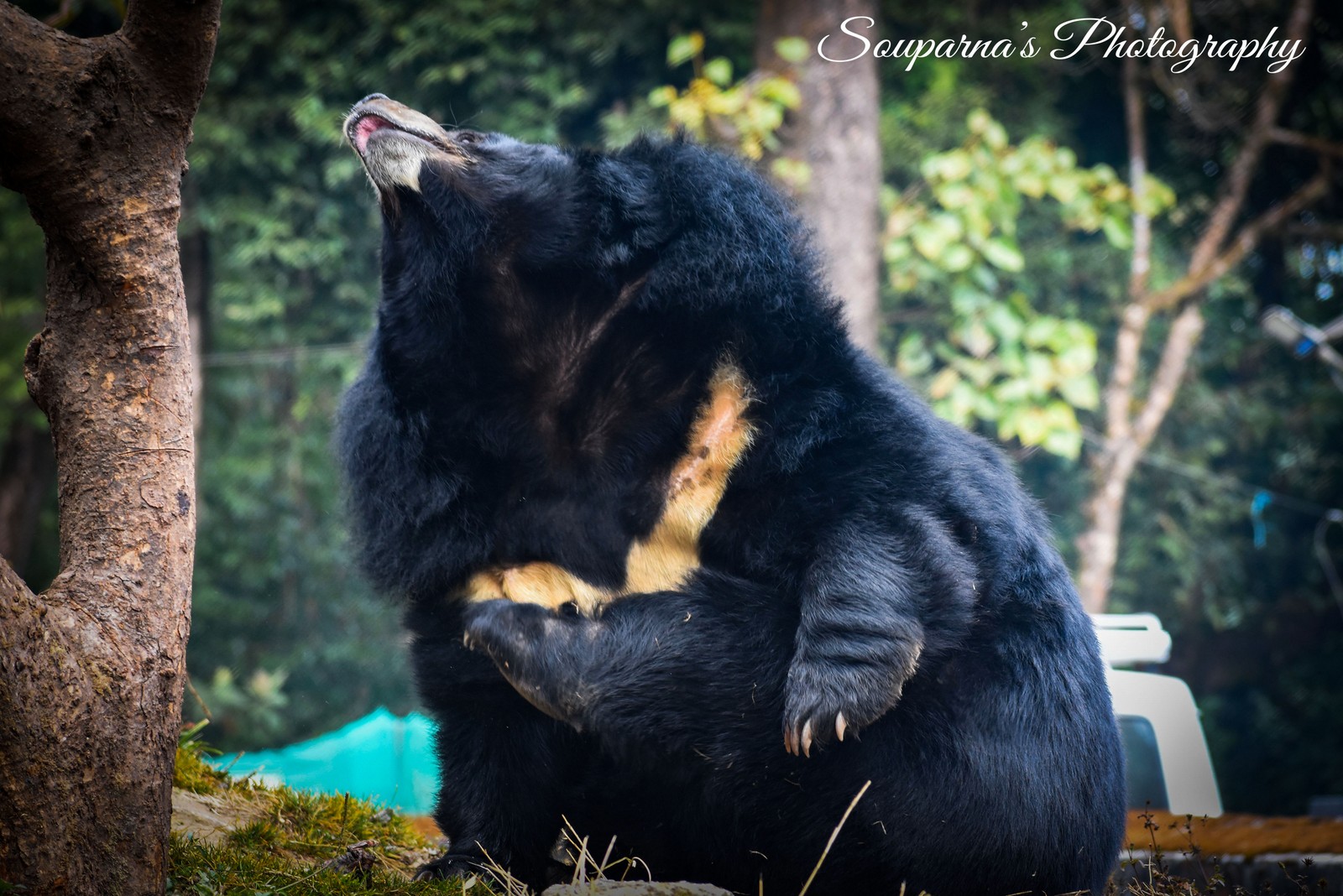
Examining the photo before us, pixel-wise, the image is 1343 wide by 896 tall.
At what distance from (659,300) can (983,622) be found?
0.94 meters

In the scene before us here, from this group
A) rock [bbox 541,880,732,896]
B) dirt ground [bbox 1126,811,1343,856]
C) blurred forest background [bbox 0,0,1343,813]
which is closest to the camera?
rock [bbox 541,880,732,896]

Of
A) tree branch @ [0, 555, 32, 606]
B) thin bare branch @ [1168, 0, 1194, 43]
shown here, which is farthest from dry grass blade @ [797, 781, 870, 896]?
thin bare branch @ [1168, 0, 1194, 43]

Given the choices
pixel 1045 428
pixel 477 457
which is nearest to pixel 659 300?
pixel 477 457

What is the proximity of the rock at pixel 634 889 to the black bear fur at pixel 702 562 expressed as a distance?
→ 0.23m

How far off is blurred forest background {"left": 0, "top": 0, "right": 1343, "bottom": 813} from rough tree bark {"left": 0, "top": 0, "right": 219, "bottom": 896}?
443cm

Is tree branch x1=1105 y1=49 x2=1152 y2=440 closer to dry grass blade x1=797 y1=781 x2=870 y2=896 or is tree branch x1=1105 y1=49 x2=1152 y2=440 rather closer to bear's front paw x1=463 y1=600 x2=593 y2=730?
dry grass blade x1=797 y1=781 x2=870 y2=896

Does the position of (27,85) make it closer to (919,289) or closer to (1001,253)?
(1001,253)

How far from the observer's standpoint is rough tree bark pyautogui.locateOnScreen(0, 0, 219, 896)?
5.50 feet

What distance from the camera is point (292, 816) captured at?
281 cm

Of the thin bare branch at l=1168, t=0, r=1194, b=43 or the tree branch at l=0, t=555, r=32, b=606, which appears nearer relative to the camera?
the tree branch at l=0, t=555, r=32, b=606

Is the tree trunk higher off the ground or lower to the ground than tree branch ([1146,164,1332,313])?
lower

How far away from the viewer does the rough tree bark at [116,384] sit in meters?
1.68

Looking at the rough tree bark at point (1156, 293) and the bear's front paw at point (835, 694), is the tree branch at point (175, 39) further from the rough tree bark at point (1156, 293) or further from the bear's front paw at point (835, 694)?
the rough tree bark at point (1156, 293)

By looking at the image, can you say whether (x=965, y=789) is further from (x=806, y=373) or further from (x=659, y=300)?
(x=659, y=300)
